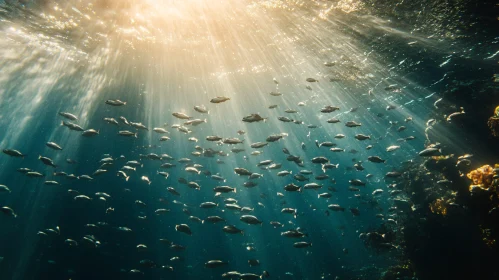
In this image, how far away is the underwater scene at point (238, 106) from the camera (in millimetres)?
11641

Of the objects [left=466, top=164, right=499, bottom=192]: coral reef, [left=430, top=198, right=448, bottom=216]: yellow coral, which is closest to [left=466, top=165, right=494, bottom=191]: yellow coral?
[left=466, top=164, right=499, bottom=192]: coral reef

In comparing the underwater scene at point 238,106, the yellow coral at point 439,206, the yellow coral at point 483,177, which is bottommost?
the yellow coral at point 439,206

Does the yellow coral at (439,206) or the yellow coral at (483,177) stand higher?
the yellow coral at (483,177)

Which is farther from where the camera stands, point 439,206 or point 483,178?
point 439,206

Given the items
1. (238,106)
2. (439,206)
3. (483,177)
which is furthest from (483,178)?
(238,106)

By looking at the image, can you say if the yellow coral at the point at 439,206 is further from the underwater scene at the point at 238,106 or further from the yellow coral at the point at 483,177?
the yellow coral at the point at 483,177

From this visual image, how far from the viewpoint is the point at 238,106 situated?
27.6m

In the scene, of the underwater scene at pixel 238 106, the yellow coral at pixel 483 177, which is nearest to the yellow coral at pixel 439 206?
the underwater scene at pixel 238 106

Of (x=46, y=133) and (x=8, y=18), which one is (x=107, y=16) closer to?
(x=8, y=18)

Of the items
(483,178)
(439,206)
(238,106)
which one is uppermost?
(238,106)

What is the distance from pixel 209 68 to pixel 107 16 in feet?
25.5

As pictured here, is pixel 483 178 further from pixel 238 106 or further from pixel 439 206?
pixel 238 106

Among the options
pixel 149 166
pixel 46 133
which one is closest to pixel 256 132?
pixel 149 166

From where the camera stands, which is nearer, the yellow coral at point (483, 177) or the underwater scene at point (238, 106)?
the yellow coral at point (483, 177)
